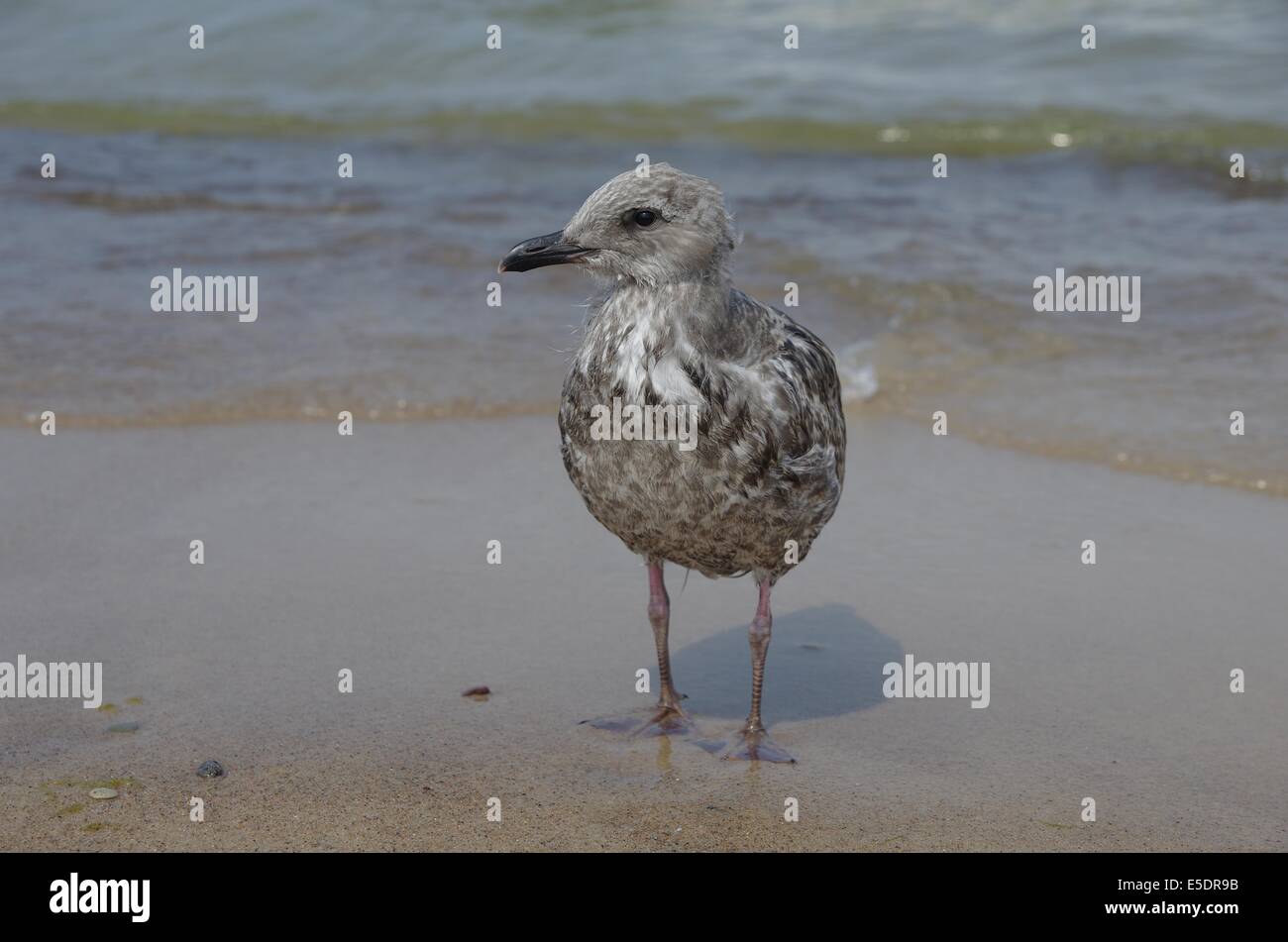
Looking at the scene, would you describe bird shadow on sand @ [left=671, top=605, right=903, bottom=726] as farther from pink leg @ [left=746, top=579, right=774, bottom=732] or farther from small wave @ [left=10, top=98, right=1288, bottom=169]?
small wave @ [left=10, top=98, right=1288, bottom=169]

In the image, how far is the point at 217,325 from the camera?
895 centimetres

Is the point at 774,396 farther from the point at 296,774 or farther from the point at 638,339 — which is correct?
the point at 296,774

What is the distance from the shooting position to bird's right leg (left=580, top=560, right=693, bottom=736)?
5.15 m

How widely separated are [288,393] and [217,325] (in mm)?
1258

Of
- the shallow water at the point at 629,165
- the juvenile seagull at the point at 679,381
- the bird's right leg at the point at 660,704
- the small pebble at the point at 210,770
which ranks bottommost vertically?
the small pebble at the point at 210,770

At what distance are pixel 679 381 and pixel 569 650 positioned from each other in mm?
1527

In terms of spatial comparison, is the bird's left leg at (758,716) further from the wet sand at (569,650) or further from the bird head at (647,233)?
the bird head at (647,233)

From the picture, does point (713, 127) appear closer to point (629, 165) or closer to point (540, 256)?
point (629, 165)

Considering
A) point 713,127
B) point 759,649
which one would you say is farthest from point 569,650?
point 713,127

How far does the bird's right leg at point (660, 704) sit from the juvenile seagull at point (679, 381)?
1.58 ft

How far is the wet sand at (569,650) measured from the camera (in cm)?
453

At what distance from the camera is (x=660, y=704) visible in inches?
207

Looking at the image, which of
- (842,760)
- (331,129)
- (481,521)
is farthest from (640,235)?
(331,129)

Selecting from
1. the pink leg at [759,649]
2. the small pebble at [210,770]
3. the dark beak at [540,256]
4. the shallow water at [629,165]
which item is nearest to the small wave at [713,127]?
the shallow water at [629,165]
